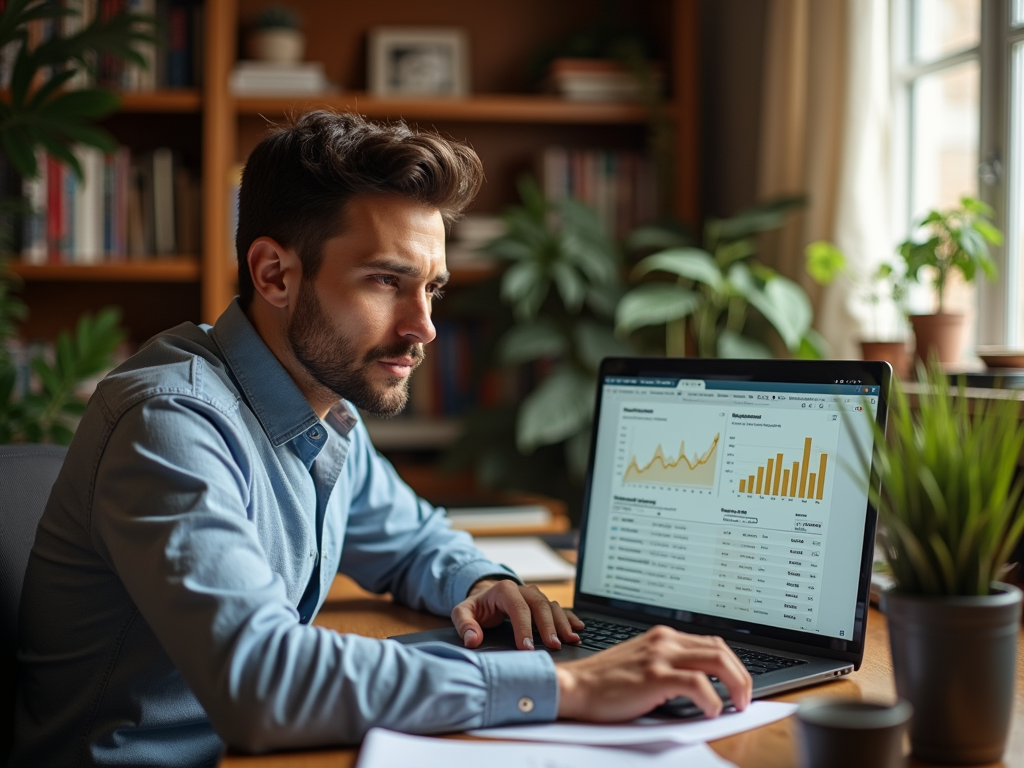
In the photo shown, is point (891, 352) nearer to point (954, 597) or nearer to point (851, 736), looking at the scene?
point (954, 597)

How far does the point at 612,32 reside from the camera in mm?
2852

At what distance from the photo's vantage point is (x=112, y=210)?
271 centimetres

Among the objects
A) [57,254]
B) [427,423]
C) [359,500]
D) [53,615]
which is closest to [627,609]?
[359,500]

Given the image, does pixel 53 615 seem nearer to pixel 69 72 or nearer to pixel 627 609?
pixel 627 609

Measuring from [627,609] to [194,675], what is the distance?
0.50 m

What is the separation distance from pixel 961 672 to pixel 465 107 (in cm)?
226

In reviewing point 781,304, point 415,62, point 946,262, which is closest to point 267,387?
point 946,262

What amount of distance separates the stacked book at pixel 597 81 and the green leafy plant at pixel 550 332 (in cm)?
31

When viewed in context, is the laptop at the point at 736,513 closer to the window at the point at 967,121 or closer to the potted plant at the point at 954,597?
the potted plant at the point at 954,597

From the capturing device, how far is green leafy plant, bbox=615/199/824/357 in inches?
83.4

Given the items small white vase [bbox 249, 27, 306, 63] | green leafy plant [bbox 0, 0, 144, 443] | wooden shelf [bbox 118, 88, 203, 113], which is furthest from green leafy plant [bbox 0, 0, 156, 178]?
small white vase [bbox 249, 27, 306, 63]

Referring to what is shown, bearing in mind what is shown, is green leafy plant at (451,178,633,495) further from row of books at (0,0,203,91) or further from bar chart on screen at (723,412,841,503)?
bar chart on screen at (723,412,841,503)

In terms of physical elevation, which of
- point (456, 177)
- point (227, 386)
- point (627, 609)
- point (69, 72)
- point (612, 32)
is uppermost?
point (612, 32)

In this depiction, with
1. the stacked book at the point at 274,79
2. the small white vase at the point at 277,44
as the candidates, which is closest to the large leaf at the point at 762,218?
the stacked book at the point at 274,79
